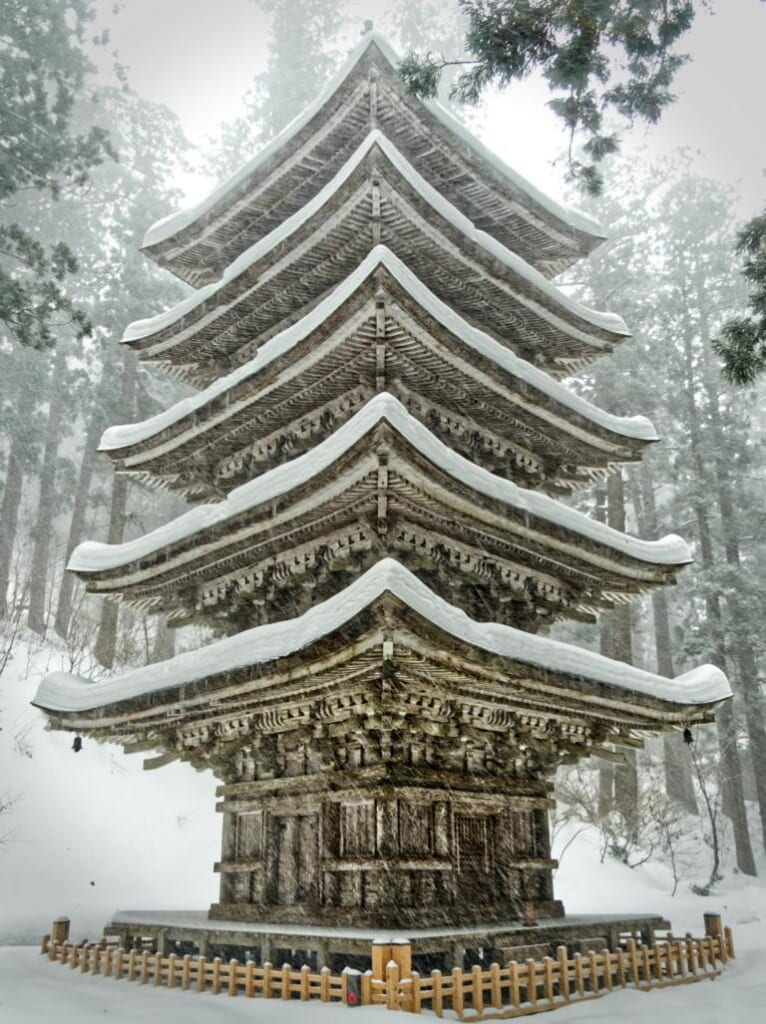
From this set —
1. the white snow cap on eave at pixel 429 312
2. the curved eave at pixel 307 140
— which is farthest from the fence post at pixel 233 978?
the curved eave at pixel 307 140

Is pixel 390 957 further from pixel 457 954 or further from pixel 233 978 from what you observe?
pixel 233 978

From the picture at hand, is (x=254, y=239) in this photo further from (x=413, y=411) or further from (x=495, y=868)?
(x=495, y=868)

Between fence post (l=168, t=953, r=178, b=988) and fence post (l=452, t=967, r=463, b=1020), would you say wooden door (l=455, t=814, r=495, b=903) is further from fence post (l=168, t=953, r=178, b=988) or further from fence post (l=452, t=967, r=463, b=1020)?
fence post (l=168, t=953, r=178, b=988)

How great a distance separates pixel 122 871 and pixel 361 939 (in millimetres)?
11273

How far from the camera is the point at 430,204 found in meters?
10.9

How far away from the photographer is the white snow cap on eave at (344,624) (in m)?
7.51

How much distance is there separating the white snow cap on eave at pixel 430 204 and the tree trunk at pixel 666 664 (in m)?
16.6

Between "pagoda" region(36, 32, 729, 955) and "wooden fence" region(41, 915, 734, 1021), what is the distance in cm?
55

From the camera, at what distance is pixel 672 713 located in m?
10.6

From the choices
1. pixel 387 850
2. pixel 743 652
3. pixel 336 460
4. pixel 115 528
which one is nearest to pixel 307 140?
pixel 336 460

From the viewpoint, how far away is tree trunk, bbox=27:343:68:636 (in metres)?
26.1

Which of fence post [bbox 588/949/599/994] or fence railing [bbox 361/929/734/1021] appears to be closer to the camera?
fence railing [bbox 361/929/734/1021]

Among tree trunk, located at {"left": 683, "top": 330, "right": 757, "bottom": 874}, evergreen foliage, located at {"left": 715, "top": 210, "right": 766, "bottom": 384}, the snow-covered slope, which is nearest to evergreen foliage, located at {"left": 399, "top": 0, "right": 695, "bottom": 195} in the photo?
evergreen foliage, located at {"left": 715, "top": 210, "right": 766, "bottom": 384}

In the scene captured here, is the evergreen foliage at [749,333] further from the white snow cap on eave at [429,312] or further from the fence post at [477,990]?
the fence post at [477,990]
